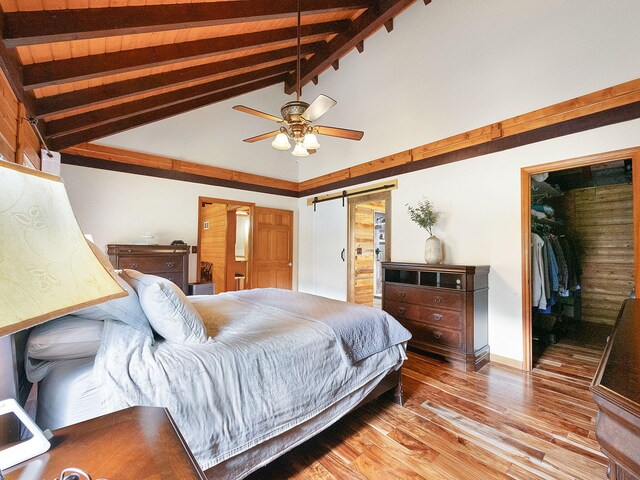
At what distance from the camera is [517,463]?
166 centimetres

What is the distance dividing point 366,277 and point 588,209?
12.2 ft

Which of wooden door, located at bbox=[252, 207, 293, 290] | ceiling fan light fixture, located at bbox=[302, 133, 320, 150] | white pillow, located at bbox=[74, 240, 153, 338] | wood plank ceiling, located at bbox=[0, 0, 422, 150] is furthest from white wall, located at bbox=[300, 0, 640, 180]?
white pillow, located at bbox=[74, 240, 153, 338]

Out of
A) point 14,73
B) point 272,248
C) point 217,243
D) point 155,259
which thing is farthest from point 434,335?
point 217,243

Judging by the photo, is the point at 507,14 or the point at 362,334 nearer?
the point at 362,334

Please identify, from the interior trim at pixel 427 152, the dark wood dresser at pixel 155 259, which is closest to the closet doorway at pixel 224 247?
the interior trim at pixel 427 152

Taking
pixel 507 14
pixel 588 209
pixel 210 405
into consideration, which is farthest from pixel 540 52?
pixel 210 405

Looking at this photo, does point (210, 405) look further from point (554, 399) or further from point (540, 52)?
point (540, 52)

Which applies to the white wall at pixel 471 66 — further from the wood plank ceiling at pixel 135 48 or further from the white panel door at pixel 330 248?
the white panel door at pixel 330 248

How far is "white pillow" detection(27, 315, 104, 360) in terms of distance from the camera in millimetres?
1094

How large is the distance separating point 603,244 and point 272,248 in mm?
5464

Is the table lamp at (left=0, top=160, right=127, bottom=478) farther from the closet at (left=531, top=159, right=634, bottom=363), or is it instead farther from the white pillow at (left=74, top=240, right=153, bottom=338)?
the closet at (left=531, top=159, right=634, bottom=363)

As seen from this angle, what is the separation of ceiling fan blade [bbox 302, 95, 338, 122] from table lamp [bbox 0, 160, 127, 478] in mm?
2000

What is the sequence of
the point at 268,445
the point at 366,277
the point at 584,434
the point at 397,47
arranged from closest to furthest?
the point at 268,445, the point at 584,434, the point at 397,47, the point at 366,277

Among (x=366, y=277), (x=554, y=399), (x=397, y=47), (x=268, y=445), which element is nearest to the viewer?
(x=268, y=445)
